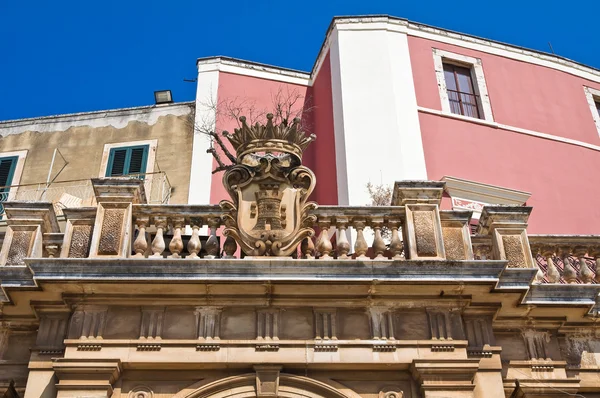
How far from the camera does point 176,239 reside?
31.3 ft

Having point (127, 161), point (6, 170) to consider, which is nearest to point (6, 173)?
point (6, 170)

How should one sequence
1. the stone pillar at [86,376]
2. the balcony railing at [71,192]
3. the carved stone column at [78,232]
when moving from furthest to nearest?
the balcony railing at [71,192] → the carved stone column at [78,232] → the stone pillar at [86,376]

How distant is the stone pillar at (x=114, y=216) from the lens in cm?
941

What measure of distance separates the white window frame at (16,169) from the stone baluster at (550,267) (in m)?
11.4

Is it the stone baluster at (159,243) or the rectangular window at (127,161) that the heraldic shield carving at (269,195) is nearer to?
the stone baluster at (159,243)

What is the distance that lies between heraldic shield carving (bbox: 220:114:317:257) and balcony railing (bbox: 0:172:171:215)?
6126 mm

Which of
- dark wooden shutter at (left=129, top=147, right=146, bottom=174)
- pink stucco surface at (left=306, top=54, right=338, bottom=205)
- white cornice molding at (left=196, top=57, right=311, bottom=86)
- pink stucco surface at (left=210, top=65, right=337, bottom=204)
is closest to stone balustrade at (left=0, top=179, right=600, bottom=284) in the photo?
pink stucco surface at (left=306, top=54, right=338, bottom=205)

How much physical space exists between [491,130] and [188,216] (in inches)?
334

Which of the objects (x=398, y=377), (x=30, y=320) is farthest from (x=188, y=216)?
(x=398, y=377)

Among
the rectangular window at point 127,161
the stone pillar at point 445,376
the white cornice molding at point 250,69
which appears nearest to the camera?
the stone pillar at point 445,376

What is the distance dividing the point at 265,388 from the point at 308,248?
183cm

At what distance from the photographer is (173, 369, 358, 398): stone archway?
28.3ft

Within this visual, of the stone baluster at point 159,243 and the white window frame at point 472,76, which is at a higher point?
the white window frame at point 472,76

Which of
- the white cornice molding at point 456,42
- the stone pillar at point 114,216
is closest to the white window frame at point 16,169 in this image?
the white cornice molding at point 456,42
